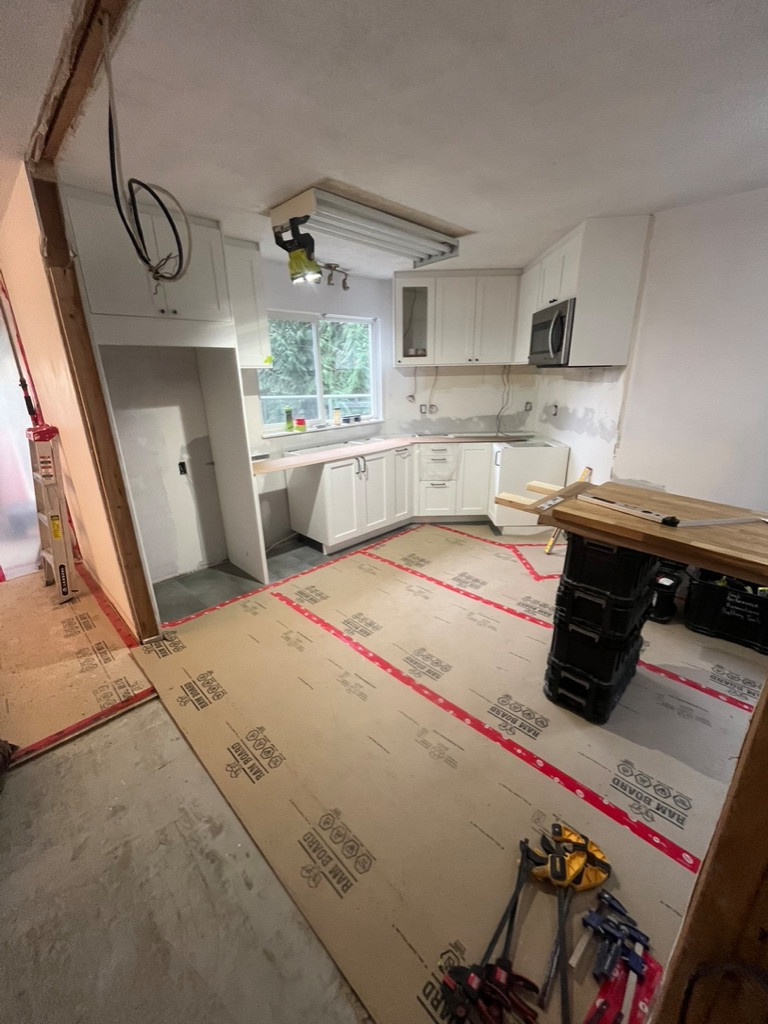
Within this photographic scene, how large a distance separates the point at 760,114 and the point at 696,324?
3.80 ft

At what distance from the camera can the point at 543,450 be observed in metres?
3.85

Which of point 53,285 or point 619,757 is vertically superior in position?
point 53,285

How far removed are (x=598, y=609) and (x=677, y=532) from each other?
1.55 feet

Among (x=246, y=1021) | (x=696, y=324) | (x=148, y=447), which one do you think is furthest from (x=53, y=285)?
(x=696, y=324)

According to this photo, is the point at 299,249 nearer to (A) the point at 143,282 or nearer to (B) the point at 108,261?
(A) the point at 143,282

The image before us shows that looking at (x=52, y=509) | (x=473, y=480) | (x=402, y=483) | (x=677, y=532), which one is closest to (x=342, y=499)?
(x=402, y=483)

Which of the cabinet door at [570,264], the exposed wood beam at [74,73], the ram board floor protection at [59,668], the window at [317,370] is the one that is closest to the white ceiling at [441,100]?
the exposed wood beam at [74,73]

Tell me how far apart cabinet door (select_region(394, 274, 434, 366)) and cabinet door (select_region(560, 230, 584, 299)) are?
132 cm

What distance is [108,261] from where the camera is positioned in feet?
7.20

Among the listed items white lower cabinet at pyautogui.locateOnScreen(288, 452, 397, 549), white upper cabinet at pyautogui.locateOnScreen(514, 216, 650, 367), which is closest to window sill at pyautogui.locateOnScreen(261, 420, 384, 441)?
white lower cabinet at pyautogui.locateOnScreen(288, 452, 397, 549)

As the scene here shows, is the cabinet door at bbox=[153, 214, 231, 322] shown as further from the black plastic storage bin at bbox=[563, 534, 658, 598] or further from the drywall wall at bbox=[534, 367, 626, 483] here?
the drywall wall at bbox=[534, 367, 626, 483]

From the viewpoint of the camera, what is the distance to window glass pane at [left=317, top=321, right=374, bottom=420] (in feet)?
13.6

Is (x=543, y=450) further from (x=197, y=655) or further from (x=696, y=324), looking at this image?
(x=197, y=655)

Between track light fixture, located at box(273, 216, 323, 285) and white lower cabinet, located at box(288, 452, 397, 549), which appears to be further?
white lower cabinet, located at box(288, 452, 397, 549)
